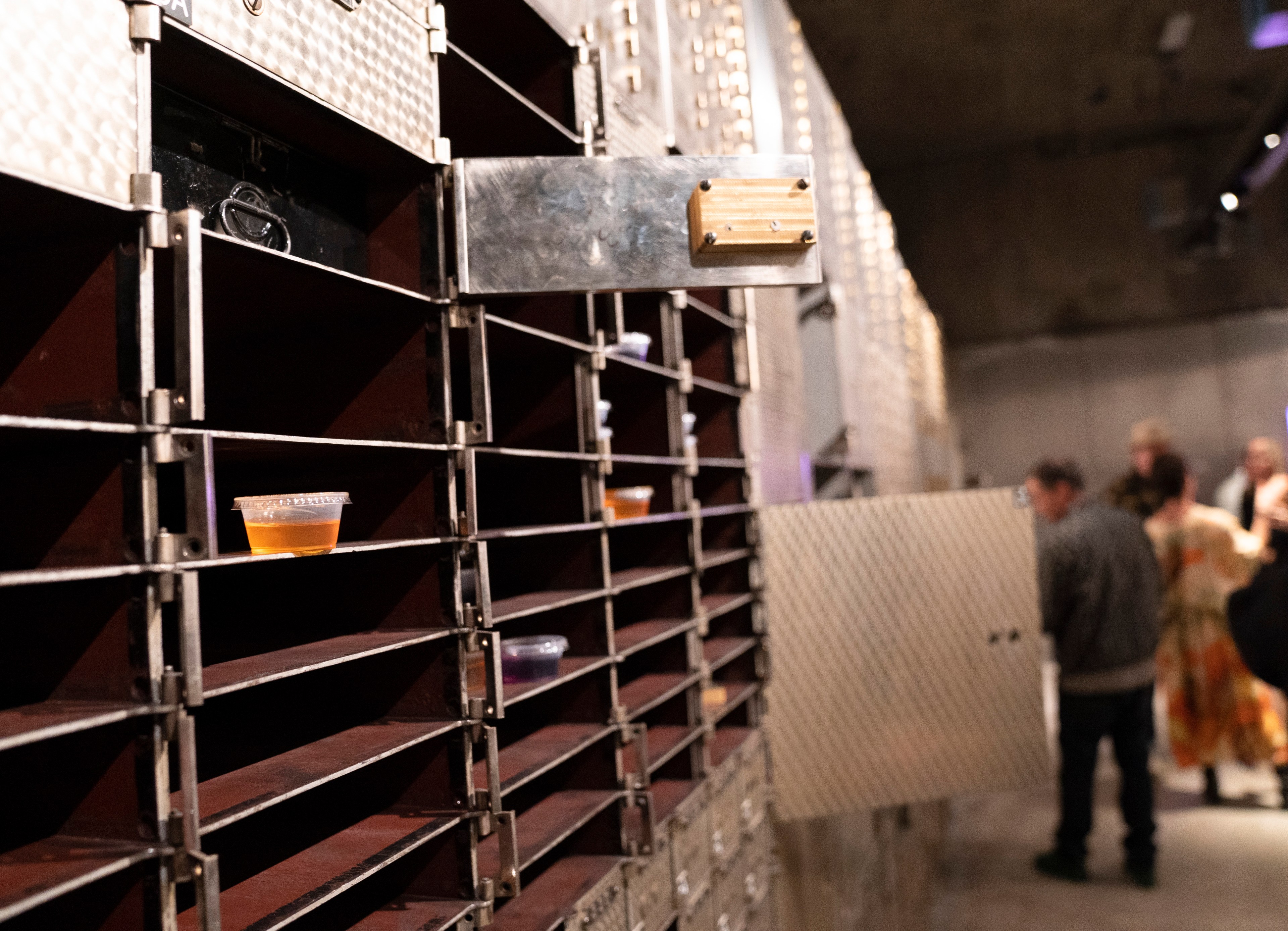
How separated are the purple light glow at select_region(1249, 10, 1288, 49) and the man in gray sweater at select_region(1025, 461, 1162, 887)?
2.80 meters

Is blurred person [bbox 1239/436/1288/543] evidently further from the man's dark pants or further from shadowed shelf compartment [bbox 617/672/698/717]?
shadowed shelf compartment [bbox 617/672/698/717]

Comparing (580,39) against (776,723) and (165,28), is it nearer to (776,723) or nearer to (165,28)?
(165,28)

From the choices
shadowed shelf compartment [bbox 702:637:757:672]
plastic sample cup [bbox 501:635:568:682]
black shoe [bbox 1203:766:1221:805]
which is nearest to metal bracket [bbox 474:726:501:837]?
plastic sample cup [bbox 501:635:568:682]

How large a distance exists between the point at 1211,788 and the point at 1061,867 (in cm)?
160

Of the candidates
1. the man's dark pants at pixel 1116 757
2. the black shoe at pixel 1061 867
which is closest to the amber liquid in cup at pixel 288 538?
the man's dark pants at pixel 1116 757

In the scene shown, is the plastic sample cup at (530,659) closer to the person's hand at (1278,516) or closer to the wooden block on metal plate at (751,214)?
the wooden block on metal plate at (751,214)

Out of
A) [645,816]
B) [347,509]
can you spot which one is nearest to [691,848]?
[645,816]

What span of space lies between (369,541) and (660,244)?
0.75 m

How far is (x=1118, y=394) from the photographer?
37.8 feet

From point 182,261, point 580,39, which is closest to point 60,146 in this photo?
point 182,261

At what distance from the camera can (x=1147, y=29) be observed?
845 centimetres

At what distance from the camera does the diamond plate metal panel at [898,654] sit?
11.5 ft

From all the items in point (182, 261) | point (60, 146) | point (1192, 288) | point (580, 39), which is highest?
point (1192, 288)

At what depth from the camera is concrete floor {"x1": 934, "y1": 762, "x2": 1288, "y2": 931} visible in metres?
4.52
